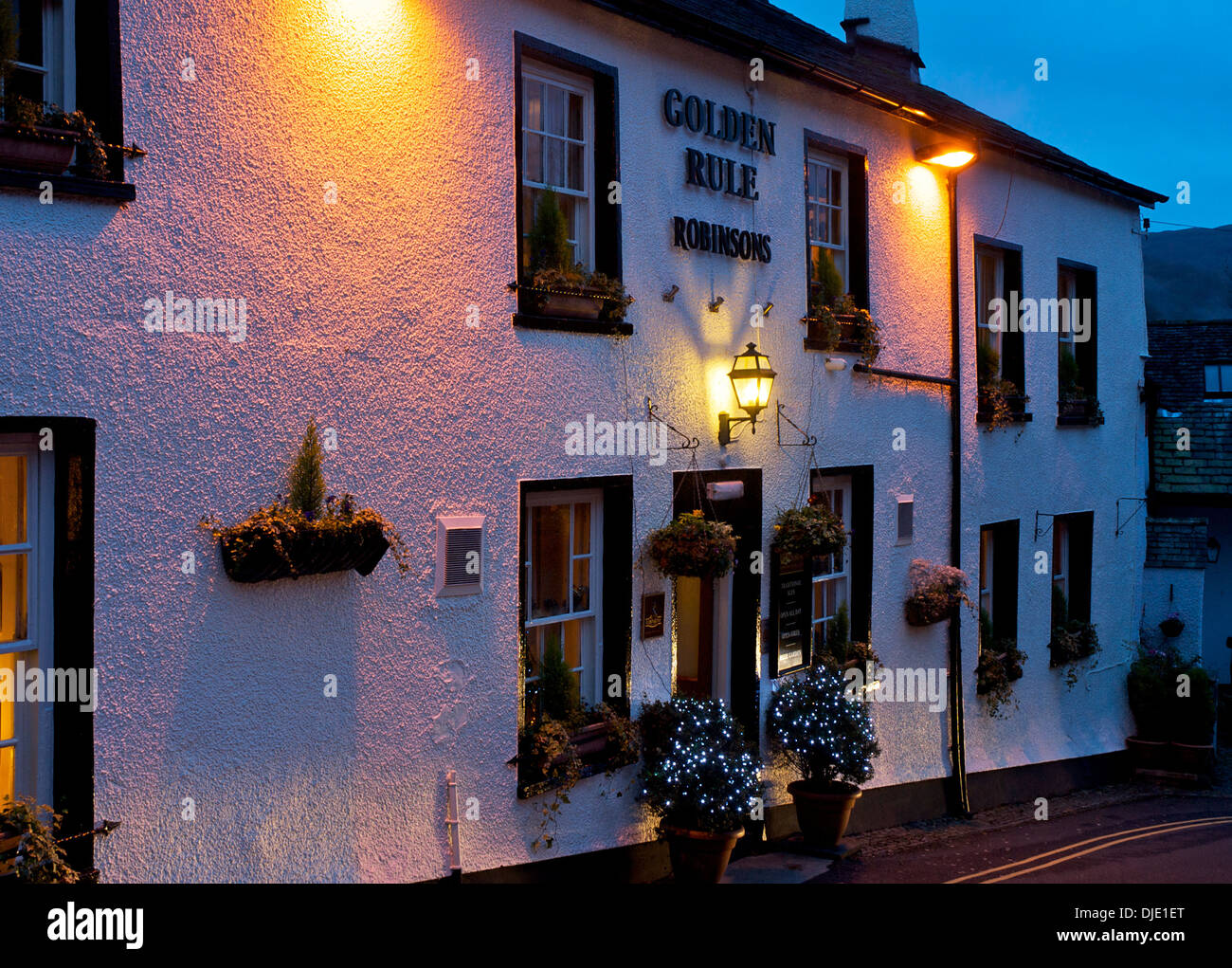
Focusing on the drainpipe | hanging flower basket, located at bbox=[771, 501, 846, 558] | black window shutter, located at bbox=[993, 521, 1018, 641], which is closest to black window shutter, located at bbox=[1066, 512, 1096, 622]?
black window shutter, located at bbox=[993, 521, 1018, 641]

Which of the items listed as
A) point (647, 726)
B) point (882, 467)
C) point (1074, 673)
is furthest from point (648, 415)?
point (1074, 673)

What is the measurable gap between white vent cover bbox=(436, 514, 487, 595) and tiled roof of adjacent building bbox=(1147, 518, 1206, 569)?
12.9m

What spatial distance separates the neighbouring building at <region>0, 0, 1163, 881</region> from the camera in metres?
5.29

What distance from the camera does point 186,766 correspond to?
559 cm

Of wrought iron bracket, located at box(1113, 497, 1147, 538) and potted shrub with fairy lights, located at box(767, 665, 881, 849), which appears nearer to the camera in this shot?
potted shrub with fairy lights, located at box(767, 665, 881, 849)

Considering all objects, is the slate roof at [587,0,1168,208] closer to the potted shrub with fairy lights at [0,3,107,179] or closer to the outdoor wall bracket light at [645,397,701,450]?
the outdoor wall bracket light at [645,397,701,450]

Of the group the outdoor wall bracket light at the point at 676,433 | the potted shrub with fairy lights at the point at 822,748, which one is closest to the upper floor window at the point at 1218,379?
the potted shrub with fairy lights at the point at 822,748

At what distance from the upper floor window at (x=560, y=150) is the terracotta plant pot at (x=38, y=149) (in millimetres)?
3154

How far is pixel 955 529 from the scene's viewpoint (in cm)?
1234

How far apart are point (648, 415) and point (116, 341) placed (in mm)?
4207

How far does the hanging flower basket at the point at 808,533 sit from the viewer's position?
9570 millimetres
